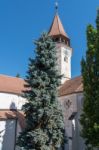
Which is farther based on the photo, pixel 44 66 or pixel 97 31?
pixel 44 66

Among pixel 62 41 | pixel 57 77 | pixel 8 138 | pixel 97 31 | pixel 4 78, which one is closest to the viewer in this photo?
pixel 97 31

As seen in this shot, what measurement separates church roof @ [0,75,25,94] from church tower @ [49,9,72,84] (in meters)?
7.56

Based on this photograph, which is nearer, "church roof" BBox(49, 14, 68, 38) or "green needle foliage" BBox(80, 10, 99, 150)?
"green needle foliage" BBox(80, 10, 99, 150)

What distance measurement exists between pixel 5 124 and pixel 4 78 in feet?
25.1

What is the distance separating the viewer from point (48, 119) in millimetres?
18906

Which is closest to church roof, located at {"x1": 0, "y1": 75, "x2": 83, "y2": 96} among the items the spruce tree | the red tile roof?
the red tile roof

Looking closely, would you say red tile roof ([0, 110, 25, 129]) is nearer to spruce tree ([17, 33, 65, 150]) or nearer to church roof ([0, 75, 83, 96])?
church roof ([0, 75, 83, 96])

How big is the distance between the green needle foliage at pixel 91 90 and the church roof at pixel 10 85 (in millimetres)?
16373

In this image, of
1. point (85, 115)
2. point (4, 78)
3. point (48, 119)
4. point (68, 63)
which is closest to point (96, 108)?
point (85, 115)

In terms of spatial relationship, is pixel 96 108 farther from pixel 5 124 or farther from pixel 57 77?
pixel 5 124

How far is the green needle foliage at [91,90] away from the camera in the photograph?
1363cm

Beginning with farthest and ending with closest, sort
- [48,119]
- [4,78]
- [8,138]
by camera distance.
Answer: [4,78] → [8,138] → [48,119]

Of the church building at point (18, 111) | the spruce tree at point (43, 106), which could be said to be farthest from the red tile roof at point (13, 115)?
the spruce tree at point (43, 106)

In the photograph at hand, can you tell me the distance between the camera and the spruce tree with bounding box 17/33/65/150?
18453 millimetres
